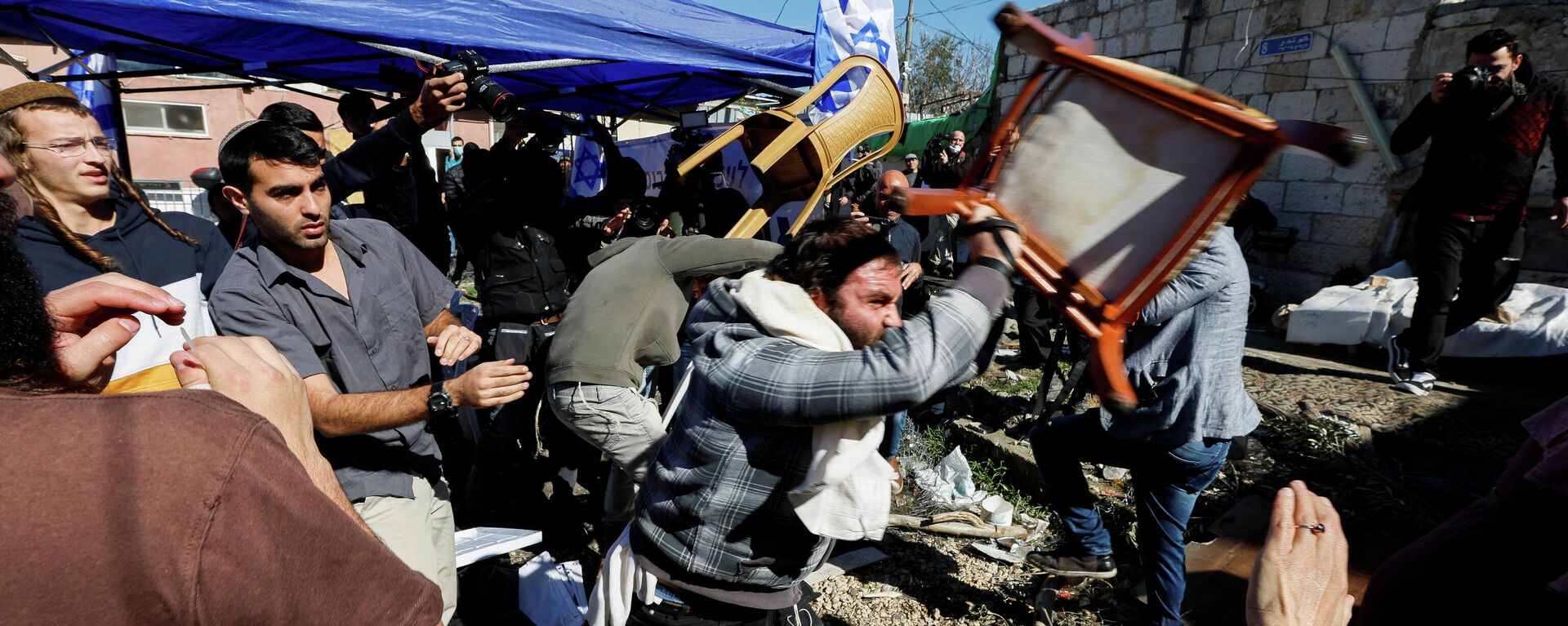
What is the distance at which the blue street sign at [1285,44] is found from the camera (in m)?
6.95

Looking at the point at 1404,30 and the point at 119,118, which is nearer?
the point at 119,118

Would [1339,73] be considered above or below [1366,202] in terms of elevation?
above

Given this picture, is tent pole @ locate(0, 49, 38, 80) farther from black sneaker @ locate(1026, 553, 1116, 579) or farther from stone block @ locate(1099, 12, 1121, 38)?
stone block @ locate(1099, 12, 1121, 38)

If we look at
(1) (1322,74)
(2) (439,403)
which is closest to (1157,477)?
(2) (439,403)

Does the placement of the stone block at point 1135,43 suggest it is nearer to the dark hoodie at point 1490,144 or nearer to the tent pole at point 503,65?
the dark hoodie at point 1490,144

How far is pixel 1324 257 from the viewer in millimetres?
7008

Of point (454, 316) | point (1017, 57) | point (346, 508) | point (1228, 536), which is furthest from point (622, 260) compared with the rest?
point (1017, 57)

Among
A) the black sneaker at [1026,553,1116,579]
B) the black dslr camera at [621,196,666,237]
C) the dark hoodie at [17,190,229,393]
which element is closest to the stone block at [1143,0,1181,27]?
the black dslr camera at [621,196,666,237]

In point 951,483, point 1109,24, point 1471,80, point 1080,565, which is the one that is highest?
point 1109,24

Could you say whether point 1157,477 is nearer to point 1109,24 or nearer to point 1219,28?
point 1219,28

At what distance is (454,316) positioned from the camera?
7.97ft

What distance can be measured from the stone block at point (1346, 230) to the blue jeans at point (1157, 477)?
19.1 feet

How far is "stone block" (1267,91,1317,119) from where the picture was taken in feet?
23.0

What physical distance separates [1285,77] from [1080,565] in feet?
22.4
